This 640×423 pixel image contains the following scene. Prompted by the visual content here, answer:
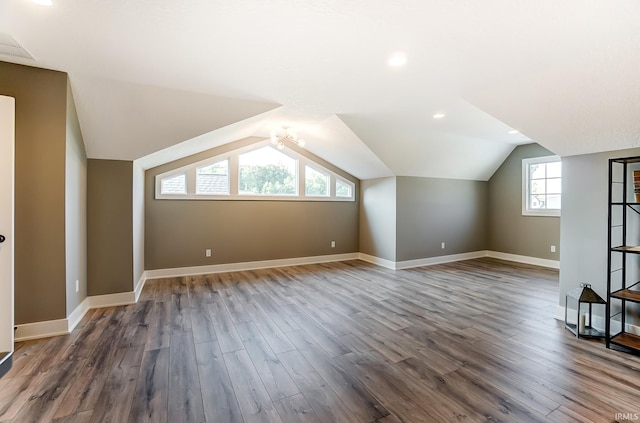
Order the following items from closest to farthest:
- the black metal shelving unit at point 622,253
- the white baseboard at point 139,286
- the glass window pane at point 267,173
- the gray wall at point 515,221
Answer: the black metal shelving unit at point 622,253 → the white baseboard at point 139,286 → the glass window pane at point 267,173 → the gray wall at point 515,221

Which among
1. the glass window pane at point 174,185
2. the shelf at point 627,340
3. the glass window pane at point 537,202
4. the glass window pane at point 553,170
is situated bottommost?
the shelf at point 627,340

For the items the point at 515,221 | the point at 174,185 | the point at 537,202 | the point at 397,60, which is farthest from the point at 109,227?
the point at 537,202

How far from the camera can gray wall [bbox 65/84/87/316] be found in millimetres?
2779

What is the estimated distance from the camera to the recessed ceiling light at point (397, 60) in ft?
7.47

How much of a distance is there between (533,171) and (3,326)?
8.30 m

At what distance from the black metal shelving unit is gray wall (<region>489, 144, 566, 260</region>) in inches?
134

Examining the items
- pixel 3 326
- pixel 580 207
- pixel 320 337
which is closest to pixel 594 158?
pixel 580 207

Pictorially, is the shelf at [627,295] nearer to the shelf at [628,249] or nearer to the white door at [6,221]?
the shelf at [628,249]

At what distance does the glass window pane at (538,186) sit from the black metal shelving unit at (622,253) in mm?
3692

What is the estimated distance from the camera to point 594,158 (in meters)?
2.84

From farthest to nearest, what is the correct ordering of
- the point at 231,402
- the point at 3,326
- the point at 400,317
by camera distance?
the point at 400,317
the point at 3,326
the point at 231,402

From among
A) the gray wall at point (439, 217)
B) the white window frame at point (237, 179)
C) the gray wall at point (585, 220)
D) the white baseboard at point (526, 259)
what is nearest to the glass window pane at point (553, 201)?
the white baseboard at point (526, 259)

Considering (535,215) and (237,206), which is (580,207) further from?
(237,206)

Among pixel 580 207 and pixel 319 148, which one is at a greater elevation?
pixel 319 148
